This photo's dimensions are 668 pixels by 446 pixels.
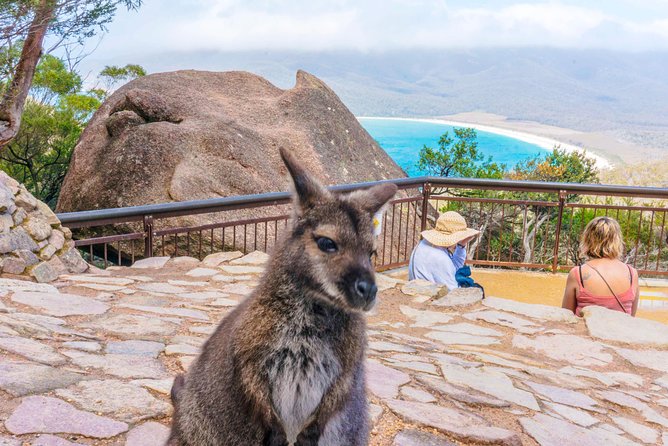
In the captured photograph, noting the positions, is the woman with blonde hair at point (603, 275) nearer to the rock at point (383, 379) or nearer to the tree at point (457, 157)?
the rock at point (383, 379)

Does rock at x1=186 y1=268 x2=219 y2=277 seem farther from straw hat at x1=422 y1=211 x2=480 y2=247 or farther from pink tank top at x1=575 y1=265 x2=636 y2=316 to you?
pink tank top at x1=575 y1=265 x2=636 y2=316

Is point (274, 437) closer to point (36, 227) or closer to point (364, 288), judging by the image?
point (364, 288)

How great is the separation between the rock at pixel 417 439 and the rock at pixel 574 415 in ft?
3.85

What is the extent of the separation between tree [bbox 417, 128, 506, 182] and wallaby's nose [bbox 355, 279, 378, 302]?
1584 cm

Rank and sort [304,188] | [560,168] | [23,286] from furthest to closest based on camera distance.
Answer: [560,168] → [23,286] → [304,188]

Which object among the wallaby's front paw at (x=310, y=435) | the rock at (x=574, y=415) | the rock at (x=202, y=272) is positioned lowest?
the rock at (x=574, y=415)

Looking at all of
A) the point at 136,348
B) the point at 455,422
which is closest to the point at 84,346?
the point at 136,348

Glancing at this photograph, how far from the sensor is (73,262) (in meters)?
7.46

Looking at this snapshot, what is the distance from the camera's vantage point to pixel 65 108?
2217cm

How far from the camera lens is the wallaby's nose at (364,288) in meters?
2.62

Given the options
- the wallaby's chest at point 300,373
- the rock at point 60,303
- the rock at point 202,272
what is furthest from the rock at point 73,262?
the wallaby's chest at point 300,373

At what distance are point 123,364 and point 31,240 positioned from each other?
132 inches

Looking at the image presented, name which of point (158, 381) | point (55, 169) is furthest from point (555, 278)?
point (55, 169)

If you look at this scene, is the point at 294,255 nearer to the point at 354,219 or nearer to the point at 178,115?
the point at 354,219
